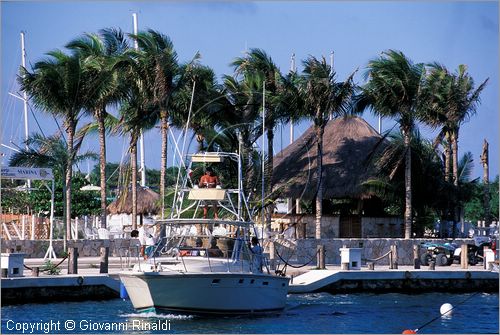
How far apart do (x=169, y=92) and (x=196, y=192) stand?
639 inches

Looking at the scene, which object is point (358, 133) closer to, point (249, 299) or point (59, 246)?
point (59, 246)

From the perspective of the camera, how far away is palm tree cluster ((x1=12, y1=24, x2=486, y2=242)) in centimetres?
4775

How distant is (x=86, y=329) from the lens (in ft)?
99.2

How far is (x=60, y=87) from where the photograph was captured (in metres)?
46.9

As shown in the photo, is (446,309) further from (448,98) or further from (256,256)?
(448,98)

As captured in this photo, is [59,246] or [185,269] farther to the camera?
[59,246]

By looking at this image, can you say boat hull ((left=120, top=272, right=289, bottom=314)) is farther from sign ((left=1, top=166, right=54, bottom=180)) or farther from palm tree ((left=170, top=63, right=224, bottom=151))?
palm tree ((left=170, top=63, right=224, bottom=151))

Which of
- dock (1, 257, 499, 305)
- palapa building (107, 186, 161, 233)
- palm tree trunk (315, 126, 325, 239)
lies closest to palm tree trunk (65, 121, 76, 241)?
dock (1, 257, 499, 305)

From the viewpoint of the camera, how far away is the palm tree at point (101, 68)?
48.0 meters

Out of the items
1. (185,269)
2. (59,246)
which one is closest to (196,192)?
(185,269)

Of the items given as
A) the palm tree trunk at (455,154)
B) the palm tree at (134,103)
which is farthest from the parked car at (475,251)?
the palm tree at (134,103)

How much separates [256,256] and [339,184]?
22.4m

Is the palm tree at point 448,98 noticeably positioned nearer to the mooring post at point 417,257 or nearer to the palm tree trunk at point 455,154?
the palm tree trunk at point 455,154

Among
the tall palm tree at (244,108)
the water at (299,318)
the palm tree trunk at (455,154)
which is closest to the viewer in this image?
the water at (299,318)
